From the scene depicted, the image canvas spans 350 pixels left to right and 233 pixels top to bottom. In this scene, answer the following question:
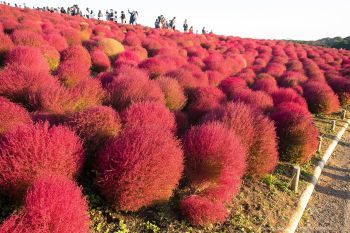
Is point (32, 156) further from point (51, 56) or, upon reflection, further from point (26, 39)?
point (26, 39)

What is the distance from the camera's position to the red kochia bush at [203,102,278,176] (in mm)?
6773

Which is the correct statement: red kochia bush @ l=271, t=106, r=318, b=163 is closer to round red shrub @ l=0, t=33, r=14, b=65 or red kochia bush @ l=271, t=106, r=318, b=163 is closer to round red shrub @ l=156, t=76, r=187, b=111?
round red shrub @ l=156, t=76, r=187, b=111

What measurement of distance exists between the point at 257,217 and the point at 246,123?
1828 mm

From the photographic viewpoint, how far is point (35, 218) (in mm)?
3445

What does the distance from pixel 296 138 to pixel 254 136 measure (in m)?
1.87

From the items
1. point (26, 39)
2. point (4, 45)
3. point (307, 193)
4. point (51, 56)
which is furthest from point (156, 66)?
point (307, 193)

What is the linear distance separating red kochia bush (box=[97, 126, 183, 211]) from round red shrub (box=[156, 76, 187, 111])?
4.22 meters

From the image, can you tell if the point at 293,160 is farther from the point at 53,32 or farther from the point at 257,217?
the point at 53,32

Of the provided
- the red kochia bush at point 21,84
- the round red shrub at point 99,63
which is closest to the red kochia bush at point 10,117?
the red kochia bush at point 21,84

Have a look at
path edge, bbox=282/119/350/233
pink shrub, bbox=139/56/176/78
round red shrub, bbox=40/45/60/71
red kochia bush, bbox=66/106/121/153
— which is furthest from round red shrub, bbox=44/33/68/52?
path edge, bbox=282/119/350/233

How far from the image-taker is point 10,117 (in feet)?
18.4

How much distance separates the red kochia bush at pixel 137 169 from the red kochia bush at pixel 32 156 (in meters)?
0.48

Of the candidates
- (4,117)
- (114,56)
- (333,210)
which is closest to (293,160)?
(333,210)

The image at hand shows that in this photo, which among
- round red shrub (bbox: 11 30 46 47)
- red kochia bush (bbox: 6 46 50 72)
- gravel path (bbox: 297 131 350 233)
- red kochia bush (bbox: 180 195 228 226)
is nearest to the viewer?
red kochia bush (bbox: 180 195 228 226)
